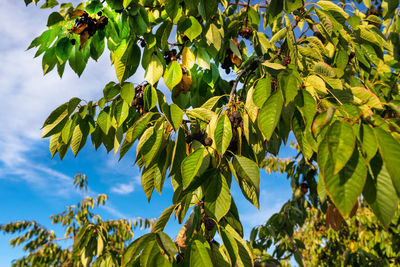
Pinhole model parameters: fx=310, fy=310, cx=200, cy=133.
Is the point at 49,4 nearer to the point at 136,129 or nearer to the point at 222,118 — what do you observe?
the point at 136,129

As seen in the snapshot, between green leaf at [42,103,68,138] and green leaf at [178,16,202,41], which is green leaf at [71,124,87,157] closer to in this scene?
green leaf at [42,103,68,138]

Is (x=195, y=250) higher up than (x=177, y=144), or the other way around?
(x=177, y=144)

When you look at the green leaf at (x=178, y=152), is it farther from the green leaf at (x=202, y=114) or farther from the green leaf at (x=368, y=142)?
the green leaf at (x=368, y=142)

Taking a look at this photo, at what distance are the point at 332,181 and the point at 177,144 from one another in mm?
568

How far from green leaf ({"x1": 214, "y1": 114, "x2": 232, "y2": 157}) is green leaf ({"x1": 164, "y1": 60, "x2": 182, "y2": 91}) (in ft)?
1.53

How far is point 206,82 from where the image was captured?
183cm

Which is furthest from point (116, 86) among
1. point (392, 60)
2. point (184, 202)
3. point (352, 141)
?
point (392, 60)

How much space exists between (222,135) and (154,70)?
0.60 metres

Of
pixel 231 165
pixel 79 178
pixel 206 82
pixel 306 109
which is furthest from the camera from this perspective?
pixel 79 178

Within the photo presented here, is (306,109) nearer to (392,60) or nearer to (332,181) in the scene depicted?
(332,181)

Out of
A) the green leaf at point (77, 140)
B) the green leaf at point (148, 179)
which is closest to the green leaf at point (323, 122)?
the green leaf at point (148, 179)

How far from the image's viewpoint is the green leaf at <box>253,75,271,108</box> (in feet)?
3.26

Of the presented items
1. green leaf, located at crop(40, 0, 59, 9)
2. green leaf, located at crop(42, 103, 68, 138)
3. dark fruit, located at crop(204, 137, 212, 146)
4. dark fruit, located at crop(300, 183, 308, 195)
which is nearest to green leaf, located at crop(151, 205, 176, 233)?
dark fruit, located at crop(204, 137, 212, 146)

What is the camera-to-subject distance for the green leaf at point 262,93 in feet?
3.26
